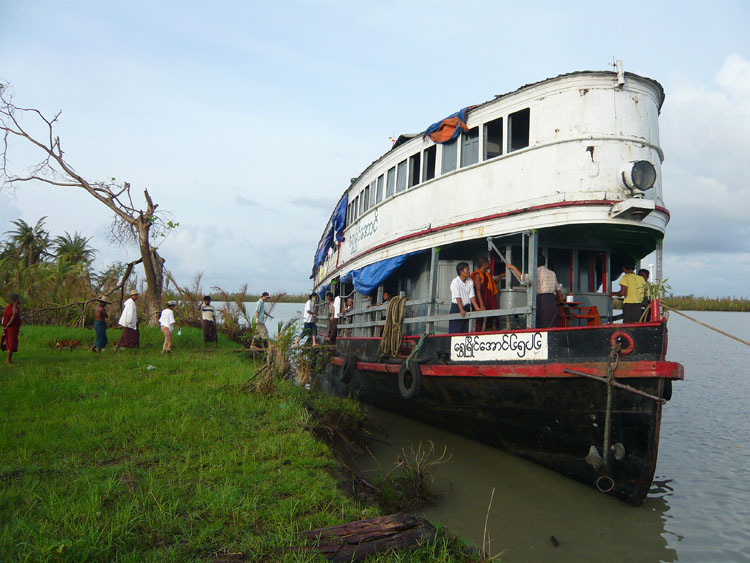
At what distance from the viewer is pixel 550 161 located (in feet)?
22.9

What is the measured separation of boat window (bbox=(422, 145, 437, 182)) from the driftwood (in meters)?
6.50

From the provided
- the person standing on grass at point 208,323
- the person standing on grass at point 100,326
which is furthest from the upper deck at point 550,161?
the person standing on grass at point 208,323

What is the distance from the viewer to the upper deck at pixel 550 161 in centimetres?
674

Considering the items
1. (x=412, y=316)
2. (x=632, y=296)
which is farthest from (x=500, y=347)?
(x=412, y=316)

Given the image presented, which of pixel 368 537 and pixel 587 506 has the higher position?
pixel 368 537

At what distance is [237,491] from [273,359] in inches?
160

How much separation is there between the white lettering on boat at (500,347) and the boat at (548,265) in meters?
0.02

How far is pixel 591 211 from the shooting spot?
6.65 meters

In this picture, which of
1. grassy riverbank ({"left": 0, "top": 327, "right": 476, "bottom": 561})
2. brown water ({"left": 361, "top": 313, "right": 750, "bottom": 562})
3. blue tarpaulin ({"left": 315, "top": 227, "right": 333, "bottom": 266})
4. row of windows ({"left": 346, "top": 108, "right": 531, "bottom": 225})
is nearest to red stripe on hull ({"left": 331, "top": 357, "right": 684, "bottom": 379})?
brown water ({"left": 361, "top": 313, "right": 750, "bottom": 562})

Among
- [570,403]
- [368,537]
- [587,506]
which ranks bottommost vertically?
[587,506]

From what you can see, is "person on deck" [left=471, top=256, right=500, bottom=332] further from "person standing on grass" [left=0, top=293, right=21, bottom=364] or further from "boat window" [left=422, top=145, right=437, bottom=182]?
"person standing on grass" [left=0, top=293, right=21, bottom=364]

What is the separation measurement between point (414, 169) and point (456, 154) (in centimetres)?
143

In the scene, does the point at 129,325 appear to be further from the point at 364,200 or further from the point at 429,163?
the point at 429,163

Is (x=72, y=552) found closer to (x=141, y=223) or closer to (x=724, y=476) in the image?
(x=724, y=476)
